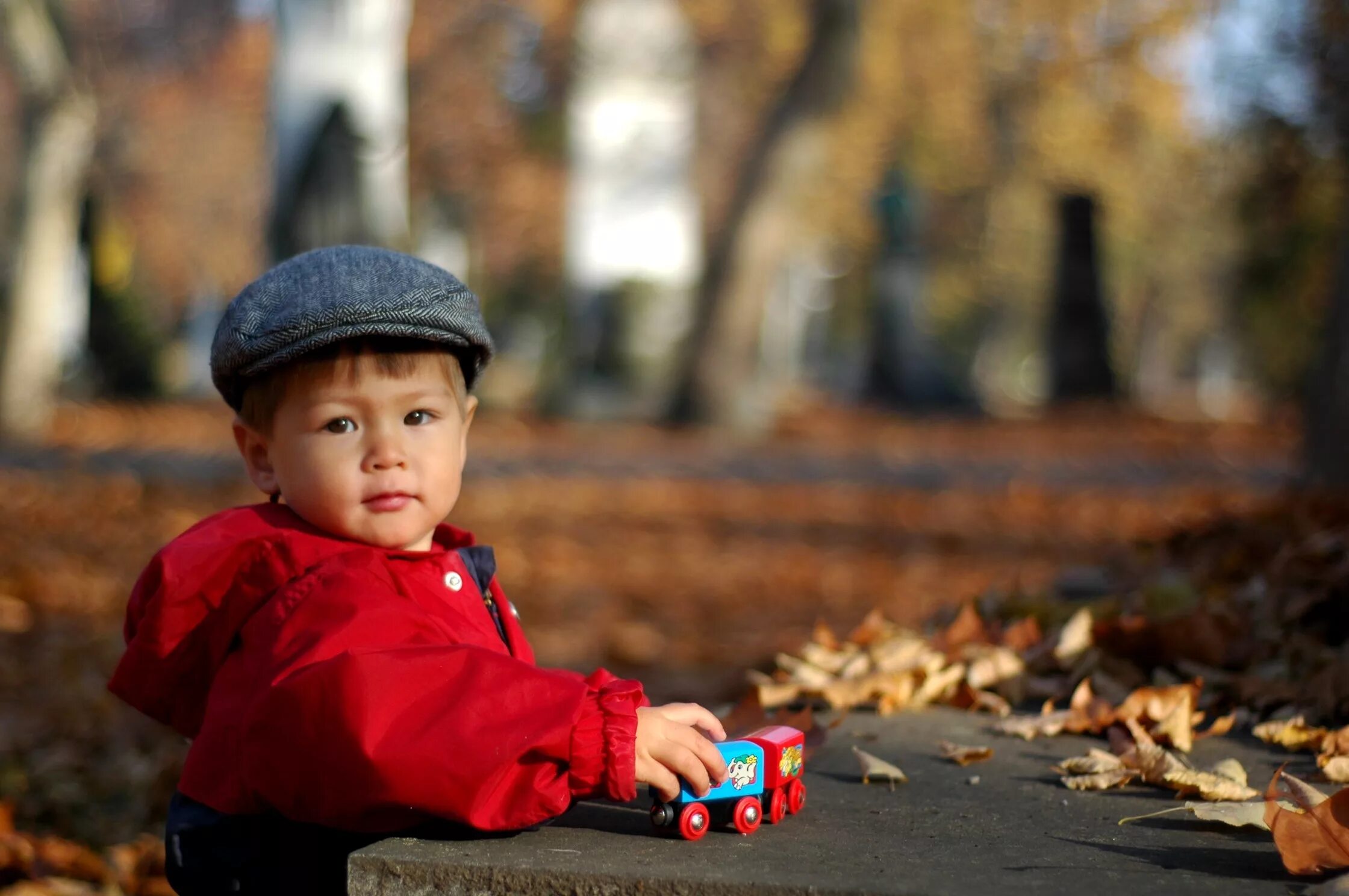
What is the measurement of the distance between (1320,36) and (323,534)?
11333 millimetres

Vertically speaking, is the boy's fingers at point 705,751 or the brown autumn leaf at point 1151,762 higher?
the boy's fingers at point 705,751

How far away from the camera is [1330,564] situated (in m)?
3.78

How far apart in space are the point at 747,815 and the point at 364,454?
0.80 meters

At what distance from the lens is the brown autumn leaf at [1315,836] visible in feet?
6.77

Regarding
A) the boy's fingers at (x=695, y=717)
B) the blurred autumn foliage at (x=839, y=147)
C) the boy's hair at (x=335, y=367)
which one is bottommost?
the boy's fingers at (x=695, y=717)

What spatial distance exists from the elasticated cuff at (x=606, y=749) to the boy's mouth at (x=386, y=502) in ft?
1.49

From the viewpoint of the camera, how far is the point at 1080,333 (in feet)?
84.6

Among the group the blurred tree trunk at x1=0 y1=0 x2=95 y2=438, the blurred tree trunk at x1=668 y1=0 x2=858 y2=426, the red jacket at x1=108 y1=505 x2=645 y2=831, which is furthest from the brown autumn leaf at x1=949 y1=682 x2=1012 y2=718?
Result: the blurred tree trunk at x1=668 y1=0 x2=858 y2=426

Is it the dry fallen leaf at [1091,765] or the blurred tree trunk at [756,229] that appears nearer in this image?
the dry fallen leaf at [1091,765]

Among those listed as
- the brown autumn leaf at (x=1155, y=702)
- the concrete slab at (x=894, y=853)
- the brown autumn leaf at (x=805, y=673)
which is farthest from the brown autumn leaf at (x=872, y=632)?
the concrete slab at (x=894, y=853)

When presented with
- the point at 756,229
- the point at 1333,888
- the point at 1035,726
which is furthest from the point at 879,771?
the point at 756,229

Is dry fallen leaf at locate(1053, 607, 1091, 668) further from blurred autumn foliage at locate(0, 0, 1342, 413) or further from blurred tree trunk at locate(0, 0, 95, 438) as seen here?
blurred tree trunk at locate(0, 0, 95, 438)

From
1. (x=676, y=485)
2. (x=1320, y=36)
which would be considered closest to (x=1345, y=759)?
(x=676, y=485)

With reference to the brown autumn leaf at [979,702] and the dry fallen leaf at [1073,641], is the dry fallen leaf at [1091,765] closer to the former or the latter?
the brown autumn leaf at [979,702]
